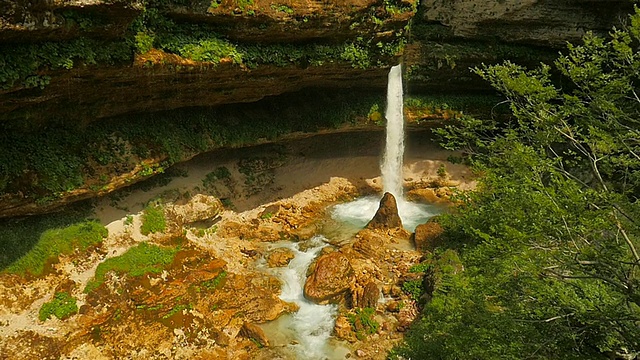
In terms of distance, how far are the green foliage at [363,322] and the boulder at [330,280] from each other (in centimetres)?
100

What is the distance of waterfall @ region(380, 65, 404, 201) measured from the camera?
74.7 ft

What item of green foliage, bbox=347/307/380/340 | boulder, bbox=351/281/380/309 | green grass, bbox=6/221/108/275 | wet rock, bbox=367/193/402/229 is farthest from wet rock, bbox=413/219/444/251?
green grass, bbox=6/221/108/275

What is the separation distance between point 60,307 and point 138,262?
2.85m

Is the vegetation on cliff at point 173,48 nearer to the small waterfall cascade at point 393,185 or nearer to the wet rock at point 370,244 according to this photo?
the small waterfall cascade at point 393,185

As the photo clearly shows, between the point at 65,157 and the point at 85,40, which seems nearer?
the point at 85,40

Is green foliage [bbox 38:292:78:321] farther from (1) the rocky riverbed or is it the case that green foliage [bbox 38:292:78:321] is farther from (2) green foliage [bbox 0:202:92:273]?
(2) green foliage [bbox 0:202:92:273]

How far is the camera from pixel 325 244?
18.9 metres

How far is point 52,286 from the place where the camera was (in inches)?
563

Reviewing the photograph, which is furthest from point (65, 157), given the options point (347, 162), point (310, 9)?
point (347, 162)

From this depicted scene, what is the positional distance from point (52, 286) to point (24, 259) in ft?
4.25

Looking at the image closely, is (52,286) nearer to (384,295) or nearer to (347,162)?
(384,295)

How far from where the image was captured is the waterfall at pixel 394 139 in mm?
22766

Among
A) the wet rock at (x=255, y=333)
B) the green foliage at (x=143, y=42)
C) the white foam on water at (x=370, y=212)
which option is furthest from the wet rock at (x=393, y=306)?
the green foliage at (x=143, y=42)

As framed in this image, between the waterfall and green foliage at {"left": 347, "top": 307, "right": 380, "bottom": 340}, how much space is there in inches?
393
